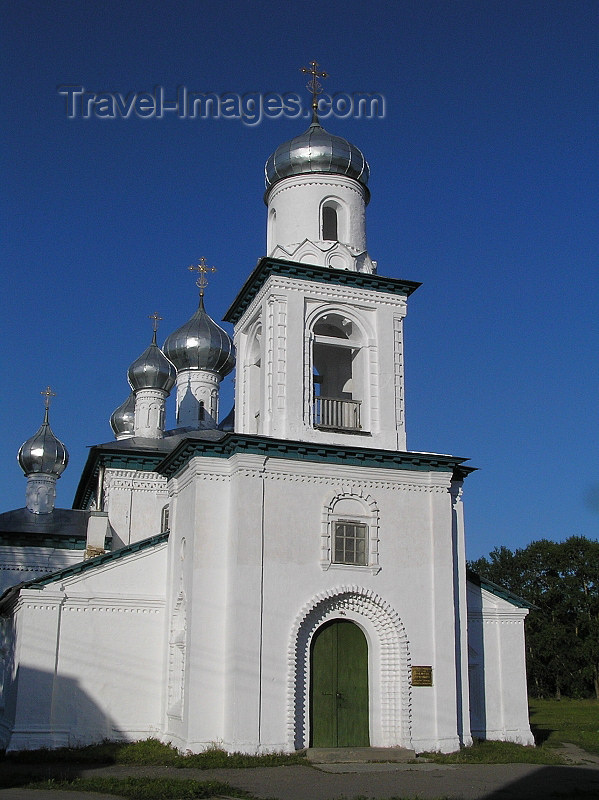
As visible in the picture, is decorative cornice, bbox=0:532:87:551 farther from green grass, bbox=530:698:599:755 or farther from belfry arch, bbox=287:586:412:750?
green grass, bbox=530:698:599:755

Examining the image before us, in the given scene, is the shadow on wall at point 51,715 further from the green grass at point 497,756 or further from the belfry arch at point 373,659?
the green grass at point 497,756

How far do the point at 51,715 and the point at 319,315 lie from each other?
8.43 m

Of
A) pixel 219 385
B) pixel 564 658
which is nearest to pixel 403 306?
pixel 219 385

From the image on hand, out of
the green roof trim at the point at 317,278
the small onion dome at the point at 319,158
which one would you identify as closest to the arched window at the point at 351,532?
the green roof trim at the point at 317,278

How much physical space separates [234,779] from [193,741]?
6.59 feet

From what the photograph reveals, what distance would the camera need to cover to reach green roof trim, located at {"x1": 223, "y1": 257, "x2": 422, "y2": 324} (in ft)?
52.5

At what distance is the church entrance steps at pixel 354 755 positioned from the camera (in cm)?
1319

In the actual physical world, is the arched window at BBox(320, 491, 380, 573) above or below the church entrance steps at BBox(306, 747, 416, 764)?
above

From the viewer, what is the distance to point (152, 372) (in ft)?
81.4

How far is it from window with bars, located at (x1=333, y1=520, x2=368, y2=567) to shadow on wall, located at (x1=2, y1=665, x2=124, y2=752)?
4.89 m

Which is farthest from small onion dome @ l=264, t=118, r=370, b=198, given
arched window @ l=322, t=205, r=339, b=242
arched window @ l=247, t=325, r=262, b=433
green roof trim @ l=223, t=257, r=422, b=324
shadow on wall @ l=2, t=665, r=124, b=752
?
shadow on wall @ l=2, t=665, r=124, b=752

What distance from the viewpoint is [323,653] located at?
1451 cm

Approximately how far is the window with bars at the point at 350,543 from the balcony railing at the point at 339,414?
180cm

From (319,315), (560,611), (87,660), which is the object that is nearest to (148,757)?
(87,660)
